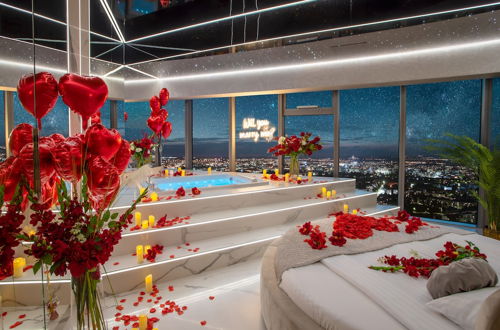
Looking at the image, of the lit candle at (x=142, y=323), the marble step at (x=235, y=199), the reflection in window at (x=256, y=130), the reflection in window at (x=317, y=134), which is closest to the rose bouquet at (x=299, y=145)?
the marble step at (x=235, y=199)

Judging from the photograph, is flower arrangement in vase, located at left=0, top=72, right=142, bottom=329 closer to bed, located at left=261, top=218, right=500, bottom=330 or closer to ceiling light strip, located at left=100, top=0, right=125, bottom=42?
ceiling light strip, located at left=100, top=0, right=125, bottom=42

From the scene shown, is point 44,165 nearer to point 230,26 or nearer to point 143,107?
point 143,107

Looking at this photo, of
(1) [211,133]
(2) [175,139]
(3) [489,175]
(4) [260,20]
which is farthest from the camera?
(2) [175,139]

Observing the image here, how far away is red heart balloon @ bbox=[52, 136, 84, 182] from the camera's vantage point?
82 centimetres

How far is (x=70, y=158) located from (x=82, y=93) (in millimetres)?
220

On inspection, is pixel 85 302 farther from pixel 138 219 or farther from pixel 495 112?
pixel 495 112

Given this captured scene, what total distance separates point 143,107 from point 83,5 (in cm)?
234

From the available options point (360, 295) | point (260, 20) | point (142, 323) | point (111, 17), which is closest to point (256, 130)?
point (260, 20)

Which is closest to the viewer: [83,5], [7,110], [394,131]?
[7,110]

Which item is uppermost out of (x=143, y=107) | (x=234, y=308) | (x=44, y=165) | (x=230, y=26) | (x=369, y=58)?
(x=230, y=26)

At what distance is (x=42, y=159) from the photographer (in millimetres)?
801

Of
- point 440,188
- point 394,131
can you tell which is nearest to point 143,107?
point 394,131

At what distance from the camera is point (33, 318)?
77cm

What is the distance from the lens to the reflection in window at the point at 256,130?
6.34 meters
